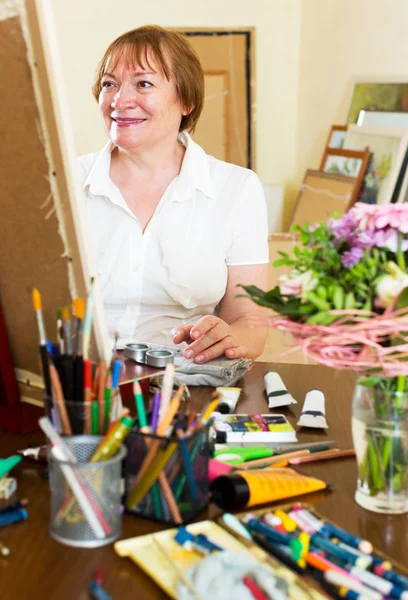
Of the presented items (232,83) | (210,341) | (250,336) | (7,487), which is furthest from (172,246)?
(232,83)

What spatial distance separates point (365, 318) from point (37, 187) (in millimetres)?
438

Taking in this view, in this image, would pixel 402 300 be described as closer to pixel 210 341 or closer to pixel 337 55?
pixel 210 341

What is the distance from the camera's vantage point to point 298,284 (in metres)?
0.94

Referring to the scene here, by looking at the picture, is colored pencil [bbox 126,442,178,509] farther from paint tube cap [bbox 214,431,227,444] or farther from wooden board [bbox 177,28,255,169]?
wooden board [bbox 177,28,255,169]

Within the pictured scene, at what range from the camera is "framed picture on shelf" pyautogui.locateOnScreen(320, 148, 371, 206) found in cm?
334

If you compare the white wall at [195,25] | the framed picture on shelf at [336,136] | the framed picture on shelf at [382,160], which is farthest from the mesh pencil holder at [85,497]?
the white wall at [195,25]

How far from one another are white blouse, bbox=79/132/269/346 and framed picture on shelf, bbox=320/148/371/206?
4.96ft

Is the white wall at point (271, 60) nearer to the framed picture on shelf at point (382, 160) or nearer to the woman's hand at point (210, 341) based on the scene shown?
the framed picture on shelf at point (382, 160)

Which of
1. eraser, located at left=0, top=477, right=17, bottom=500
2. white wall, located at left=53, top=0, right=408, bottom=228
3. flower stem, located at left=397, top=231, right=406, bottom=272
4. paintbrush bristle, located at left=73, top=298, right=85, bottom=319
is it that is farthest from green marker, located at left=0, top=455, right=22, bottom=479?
white wall, located at left=53, top=0, right=408, bottom=228

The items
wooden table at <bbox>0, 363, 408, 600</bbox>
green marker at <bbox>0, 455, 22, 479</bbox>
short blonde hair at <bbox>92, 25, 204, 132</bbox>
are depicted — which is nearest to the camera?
wooden table at <bbox>0, 363, 408, 600</bbox>

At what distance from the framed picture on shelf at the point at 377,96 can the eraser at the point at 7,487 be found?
253cm

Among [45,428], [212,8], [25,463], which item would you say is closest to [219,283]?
→ [25,463]

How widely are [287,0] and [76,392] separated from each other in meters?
3.52

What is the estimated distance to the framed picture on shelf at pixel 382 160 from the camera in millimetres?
3109
